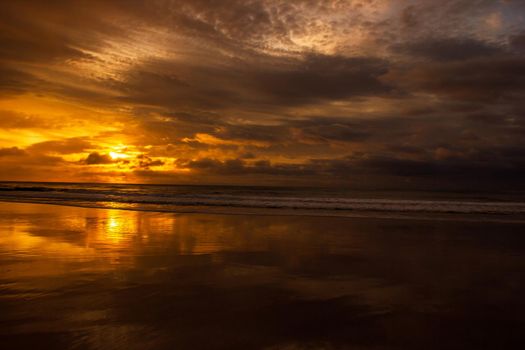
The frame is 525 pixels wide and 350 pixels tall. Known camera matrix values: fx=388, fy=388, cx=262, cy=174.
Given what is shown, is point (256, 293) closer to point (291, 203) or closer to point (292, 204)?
point (292, 204)

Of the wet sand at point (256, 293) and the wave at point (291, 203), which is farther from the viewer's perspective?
the wave at point (291, 203)

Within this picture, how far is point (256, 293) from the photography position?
22.3ft

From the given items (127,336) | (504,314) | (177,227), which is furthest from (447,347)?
(177,227)

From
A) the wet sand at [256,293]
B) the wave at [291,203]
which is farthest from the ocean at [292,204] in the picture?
the wet sand at [256,293]

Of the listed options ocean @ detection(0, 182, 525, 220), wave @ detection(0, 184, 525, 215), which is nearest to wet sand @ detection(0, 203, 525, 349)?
ocean @ detection(0, 182, 525, 220)

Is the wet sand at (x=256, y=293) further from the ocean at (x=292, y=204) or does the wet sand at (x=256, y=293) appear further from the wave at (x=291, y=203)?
the wave at (x=291, y=203)

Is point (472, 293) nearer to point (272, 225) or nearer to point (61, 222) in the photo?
point (272, 225)

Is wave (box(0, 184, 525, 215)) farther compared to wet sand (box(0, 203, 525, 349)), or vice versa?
wave (box(0, 184, 525, 215))

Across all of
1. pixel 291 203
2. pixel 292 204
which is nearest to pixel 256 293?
pixel 292 204

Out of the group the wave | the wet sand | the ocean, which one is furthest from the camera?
the wave

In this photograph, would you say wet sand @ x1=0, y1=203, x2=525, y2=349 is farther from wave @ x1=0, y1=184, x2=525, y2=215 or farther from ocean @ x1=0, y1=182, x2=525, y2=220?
wave @ x1=0, y1=184, x2=525, y2=215

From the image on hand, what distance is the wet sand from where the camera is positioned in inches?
194

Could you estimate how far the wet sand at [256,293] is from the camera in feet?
16.2

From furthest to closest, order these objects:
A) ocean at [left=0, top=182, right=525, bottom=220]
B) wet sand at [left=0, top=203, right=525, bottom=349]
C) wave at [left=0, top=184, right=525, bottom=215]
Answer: wave at [left=0, top=184, right=525, bottom=215] < ocean at [left=0, top=182, right=525, bottom=220] < wet sand at [left=0, top=203, right=525, bottom=349]
